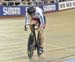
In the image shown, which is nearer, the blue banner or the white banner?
the blue banner

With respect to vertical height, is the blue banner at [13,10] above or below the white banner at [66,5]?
above

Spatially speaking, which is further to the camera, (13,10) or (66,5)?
(66,5)

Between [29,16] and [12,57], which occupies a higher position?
[29,16]

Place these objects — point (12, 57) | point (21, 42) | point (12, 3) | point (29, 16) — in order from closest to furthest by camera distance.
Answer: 1. point (29, 16)
2. point (12, 57)
3. point (21, 42)
4. point (12, 3)

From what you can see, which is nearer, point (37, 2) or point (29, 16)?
point (29, 16)

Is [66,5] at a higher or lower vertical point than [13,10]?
lower

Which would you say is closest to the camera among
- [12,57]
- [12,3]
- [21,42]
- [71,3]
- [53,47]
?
[12,57]

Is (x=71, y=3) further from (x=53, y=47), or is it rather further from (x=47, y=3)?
(x=53, y=47)

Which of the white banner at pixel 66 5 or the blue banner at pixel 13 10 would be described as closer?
the blue banner at pixel 13 10

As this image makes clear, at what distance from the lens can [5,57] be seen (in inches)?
377

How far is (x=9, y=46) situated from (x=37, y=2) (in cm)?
1589

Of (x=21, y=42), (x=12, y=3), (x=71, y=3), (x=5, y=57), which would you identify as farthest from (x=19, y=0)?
(x=5, y=57)

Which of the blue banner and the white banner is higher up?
the blue banner

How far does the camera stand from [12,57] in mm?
9555
